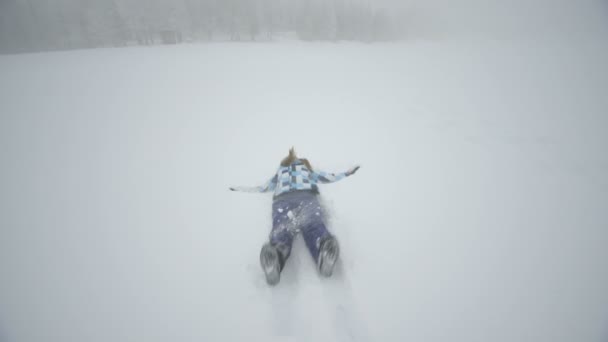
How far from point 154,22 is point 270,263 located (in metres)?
25.5

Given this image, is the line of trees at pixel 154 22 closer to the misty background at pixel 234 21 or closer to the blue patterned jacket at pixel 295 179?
the misty background at pixel 234 21

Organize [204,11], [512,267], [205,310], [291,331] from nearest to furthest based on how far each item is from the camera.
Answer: [291,331]
[205,310]
[512,267]
[204,11]

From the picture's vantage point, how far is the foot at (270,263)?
1875mm

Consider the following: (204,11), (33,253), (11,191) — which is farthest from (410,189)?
(204,11)

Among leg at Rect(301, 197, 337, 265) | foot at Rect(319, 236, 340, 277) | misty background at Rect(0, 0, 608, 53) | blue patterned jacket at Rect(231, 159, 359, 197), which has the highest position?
misty background at Rect(0, 0, 608, 53)

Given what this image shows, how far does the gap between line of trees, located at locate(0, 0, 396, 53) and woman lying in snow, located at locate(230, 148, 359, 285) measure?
23.7 metres

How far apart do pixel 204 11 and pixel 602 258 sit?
29.3 m

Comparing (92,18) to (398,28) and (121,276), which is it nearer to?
(121,276)

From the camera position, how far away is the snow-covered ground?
1.88 m

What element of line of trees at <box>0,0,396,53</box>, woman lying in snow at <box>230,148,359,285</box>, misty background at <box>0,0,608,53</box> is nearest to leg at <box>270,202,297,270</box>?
woman lying in snow at <box>230,148,359,285</box>

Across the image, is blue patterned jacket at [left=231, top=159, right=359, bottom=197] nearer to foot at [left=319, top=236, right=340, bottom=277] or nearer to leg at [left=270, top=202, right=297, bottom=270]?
leg at [left=270, top=202, right=297, bottom=270]

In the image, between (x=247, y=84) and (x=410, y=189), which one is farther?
(x=247, y=84)

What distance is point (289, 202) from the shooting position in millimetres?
2451

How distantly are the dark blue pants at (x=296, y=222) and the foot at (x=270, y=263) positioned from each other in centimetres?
10
